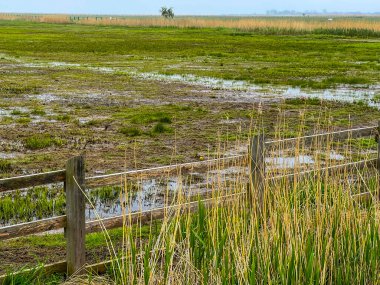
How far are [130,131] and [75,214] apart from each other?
36.6 ft

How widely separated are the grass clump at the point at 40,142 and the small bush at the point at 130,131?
6.59 ft

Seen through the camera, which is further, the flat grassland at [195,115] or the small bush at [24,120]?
the small bush at [24,120]

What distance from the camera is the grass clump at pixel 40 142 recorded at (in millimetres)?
17172

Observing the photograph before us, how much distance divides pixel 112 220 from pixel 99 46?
49.0 meters

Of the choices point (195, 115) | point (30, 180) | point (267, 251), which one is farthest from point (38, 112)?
point (267, 251)

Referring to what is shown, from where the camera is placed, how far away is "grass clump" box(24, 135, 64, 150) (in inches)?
676

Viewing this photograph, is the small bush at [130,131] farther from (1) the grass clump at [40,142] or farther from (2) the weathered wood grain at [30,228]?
(2) the weathered wood grain at [30,228]

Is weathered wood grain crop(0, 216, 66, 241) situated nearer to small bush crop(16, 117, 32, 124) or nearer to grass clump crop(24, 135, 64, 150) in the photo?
grass clump crop(24, 135, 64, 150)

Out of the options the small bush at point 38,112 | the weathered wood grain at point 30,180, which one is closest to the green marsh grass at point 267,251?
the weathered wood grain at point 30,180

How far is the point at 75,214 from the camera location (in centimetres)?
812

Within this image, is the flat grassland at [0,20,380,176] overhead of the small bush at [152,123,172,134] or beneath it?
beneath

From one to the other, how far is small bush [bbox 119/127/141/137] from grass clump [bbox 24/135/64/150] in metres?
2.01

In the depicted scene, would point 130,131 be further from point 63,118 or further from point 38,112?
point 38,112

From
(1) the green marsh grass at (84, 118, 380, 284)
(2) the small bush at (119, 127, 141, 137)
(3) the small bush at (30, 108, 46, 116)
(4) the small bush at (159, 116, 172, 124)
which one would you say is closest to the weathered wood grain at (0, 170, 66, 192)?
(1) the green marsh grass at (84, 118, 380, 284)
